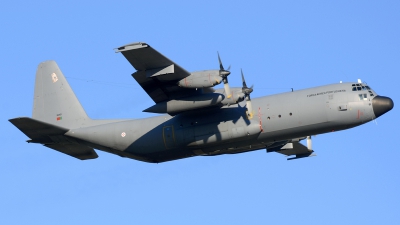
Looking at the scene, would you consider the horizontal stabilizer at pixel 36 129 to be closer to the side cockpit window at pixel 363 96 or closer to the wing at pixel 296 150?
the wing at pixel 296 150

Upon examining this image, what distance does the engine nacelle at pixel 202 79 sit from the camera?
26.9 meters

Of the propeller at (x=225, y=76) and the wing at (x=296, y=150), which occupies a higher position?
the propeller at (x=225, y=76)

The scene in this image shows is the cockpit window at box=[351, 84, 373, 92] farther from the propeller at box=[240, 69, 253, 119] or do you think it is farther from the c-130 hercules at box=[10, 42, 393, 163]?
the propeller at box=[240, 69, 253, 119]

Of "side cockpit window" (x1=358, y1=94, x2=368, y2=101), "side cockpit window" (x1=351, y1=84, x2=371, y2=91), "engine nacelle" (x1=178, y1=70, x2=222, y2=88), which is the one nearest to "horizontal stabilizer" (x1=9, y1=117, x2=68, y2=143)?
"engine nacelle" (x1=178, y1=70, x2=222, y2=88)

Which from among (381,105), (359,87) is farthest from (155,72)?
(381,105)

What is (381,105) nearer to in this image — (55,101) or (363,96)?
(363,96)

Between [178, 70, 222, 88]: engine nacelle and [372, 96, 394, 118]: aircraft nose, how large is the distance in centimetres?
635

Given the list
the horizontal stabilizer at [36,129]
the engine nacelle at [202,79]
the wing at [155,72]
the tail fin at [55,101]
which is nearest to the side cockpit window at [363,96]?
the engine nacelle at [202,79]

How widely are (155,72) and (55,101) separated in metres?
7.49

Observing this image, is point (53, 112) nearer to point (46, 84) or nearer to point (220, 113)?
point (46, 84)

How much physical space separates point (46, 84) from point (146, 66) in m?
7.74

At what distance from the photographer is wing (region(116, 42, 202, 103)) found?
2603 cm

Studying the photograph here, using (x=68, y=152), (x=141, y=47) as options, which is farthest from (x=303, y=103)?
(x=68, y=152)

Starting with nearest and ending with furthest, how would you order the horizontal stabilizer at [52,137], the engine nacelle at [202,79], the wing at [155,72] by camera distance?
the wing at [155,72] → the engine nacelle at [202,79] → the horizontal stabilizer at [52,137]
